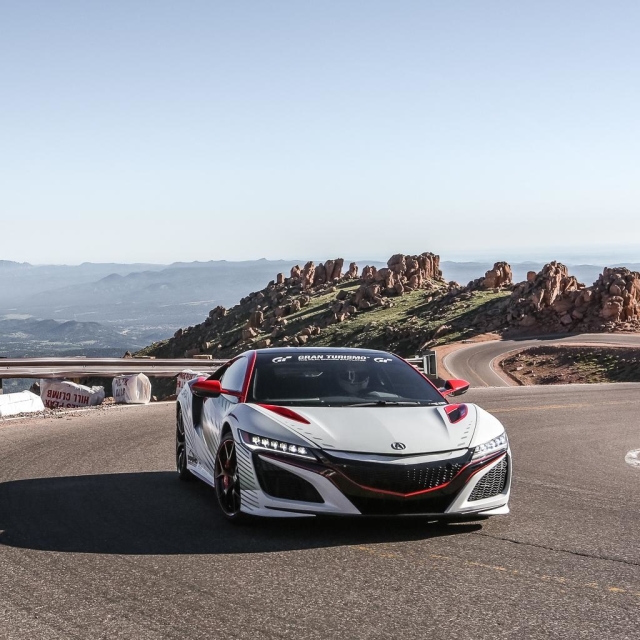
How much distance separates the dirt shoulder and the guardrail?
1079 inches

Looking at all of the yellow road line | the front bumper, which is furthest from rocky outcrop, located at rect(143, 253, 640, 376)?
the front bumper

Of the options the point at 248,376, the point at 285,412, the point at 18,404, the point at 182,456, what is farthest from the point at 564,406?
the point at 285,412

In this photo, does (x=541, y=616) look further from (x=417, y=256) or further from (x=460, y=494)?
(x=417, y=256)

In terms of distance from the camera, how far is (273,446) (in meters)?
7.09

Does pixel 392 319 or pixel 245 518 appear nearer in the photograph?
pixel 245 518

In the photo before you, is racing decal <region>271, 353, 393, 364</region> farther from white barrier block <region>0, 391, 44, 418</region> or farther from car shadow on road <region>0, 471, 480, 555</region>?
white barrier block <region>0, 391, 44, 418</region>

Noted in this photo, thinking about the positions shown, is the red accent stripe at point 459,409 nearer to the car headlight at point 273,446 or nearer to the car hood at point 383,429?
the car hood at point 383,429

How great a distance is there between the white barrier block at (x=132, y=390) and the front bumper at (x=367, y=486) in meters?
15.0

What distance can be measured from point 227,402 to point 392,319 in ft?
321

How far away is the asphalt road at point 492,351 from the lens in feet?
198

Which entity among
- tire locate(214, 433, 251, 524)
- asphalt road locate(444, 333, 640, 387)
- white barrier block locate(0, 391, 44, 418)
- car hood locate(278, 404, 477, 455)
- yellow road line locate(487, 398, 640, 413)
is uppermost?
car hood locate(278, 404, 477, 455)

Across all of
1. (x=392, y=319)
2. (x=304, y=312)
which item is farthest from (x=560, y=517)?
(x=304, y=312)

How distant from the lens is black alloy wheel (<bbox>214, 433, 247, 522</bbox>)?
24.1ft

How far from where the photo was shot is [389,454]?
22.5ft
